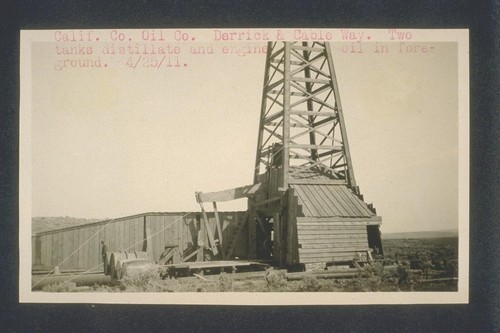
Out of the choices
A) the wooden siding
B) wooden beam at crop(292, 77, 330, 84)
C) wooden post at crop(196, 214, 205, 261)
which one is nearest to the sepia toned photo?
the wooden siding

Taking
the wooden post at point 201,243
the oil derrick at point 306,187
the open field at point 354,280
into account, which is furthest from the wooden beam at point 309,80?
the wooden post at point 201,243

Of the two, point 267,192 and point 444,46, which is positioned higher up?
point 444,46

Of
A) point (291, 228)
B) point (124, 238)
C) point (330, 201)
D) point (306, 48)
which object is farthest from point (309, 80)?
point (124, 238)

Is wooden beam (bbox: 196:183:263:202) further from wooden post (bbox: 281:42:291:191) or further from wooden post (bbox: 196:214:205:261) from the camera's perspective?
wooden post (bbox: 196:214:205:261)

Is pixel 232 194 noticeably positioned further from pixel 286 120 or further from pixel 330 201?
pixel 330 201

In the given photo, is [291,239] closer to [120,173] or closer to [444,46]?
[120,173]

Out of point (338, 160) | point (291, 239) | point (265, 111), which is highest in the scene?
point (265, 111)

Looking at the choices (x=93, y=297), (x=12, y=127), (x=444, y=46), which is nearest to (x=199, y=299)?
(x=93, y=297)

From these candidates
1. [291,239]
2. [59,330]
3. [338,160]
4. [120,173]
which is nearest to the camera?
[59,330]
